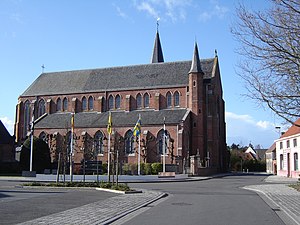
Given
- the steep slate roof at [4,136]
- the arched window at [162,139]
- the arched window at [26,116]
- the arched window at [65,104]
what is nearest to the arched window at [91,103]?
the arched window at [65,104]

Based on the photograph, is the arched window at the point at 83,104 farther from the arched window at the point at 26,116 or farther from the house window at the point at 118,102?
the arched window at the point at 26,116

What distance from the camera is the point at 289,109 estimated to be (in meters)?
16.6

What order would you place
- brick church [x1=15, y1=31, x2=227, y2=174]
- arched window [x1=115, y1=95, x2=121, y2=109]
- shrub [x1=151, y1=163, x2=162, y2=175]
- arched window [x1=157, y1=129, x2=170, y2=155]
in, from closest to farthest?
shrub [x1=151, y1=163, x2=162, y2=175] → arched window [x1=157, y1=129, x2=170, y2=155] → brick church [x1=15, y1=31, x2=227, y2=174] → arched window [x1=115, y1=95, x2=121, y2=109]

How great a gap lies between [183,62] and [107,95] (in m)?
13.5

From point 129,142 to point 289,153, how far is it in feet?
70.5

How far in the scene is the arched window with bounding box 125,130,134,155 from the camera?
2082 inches

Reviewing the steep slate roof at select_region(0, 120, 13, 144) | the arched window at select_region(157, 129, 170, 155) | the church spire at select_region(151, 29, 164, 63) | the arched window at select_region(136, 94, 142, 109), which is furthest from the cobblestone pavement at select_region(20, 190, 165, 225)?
the church spire at select_region(151, 29, 164, 63)

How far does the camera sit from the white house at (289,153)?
1685 inches

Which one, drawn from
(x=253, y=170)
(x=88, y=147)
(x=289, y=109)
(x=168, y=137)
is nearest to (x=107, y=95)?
(x=88, y=147)

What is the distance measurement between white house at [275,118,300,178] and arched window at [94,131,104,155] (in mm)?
25209

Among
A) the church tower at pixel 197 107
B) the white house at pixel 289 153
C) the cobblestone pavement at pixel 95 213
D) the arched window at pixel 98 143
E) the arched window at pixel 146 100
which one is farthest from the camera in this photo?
the arched window at pixel 146 100

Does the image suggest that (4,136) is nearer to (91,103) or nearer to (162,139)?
(91,103)

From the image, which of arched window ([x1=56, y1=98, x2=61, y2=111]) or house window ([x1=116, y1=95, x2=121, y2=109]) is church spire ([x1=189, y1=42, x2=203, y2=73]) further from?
arched window ([x1=56, y1=98, x2=61, y2=111])

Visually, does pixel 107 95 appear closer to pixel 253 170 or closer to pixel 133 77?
pixel 133 77
